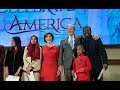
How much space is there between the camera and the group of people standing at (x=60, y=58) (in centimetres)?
298

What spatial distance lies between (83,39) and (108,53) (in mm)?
371

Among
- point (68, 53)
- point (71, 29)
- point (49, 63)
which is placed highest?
point (71, 29)

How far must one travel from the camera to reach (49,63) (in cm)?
299

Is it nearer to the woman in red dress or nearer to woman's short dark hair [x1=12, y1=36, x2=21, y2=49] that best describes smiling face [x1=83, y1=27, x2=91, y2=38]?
the woman in red dress

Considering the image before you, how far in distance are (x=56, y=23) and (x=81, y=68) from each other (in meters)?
0.65

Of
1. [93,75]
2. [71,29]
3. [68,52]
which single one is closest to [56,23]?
[71,29]

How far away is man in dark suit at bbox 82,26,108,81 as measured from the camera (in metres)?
3.01

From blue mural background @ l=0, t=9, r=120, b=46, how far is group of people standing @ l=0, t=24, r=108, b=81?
0.22 ft

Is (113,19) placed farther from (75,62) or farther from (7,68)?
(7,68)

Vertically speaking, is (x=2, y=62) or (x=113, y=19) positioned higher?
(x=113, y=19)

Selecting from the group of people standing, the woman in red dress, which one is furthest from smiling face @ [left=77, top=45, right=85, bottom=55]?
the woman in red dress

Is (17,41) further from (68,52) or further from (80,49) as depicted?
(80,49)

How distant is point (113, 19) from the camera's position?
10.1 feet
